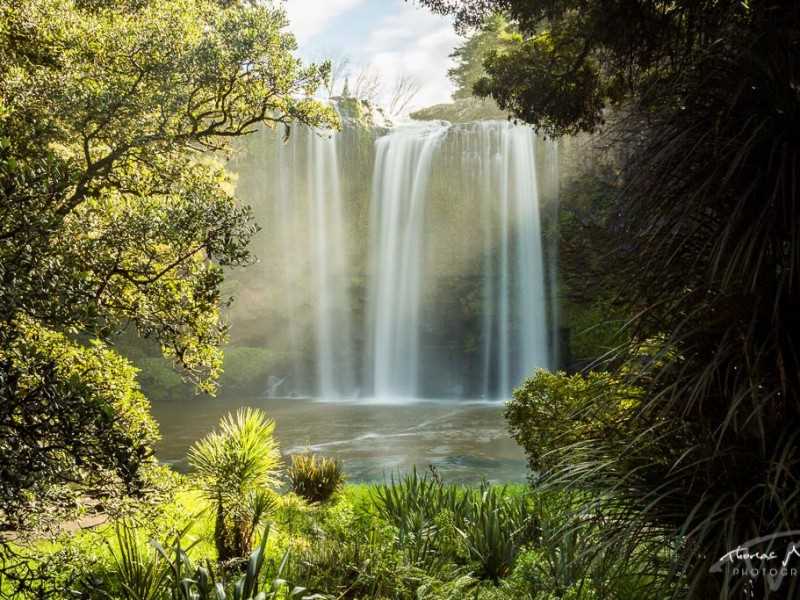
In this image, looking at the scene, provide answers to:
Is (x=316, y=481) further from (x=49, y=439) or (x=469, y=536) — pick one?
(x=49, y=439)

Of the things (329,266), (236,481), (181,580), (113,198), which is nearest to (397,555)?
(181,580)

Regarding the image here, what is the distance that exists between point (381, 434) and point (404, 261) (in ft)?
47.3

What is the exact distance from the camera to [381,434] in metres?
19.8

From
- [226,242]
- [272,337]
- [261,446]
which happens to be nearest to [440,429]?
[261,446]

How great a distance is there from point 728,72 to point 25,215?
3748 millimetres

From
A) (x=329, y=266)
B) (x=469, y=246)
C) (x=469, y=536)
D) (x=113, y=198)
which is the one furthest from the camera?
(x=329, y=266)

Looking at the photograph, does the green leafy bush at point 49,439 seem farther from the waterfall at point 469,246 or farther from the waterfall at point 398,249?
the waterfall at point 398,249

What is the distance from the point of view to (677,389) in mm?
2818

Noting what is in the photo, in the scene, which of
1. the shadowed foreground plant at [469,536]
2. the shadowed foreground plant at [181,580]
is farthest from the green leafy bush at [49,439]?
the shadowed foreground plant at [469,536]

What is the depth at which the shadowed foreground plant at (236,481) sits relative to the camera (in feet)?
22.4

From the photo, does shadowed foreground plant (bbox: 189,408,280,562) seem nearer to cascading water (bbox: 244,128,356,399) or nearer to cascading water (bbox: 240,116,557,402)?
cascading water (bbox: 240,116,557,402)

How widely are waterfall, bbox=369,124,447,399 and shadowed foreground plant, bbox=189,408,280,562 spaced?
24.1 meters

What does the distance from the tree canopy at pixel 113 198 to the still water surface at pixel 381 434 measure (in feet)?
23.4

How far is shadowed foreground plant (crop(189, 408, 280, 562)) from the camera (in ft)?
22.4
